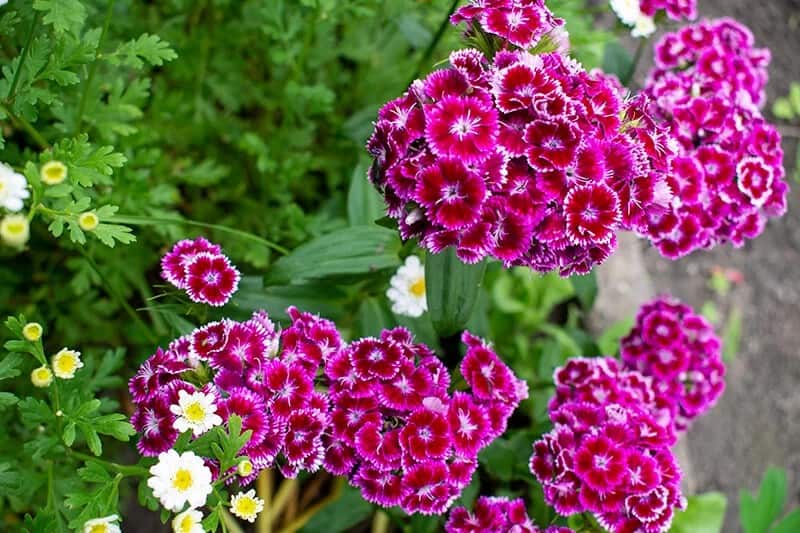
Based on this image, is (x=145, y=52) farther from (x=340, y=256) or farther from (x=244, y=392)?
(x=244, y=392)

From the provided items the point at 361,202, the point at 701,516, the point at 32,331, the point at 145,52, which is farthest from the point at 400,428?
the point at 701,516

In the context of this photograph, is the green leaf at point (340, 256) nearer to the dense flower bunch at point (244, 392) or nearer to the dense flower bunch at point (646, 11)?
the dense flower bunch at point (244, 392)

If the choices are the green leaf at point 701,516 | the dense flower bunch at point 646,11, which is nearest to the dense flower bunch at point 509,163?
the dense flower bunch at point 646,11

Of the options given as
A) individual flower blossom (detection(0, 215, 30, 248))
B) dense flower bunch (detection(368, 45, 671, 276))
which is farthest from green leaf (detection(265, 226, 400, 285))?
individual flower blossom (detection(0, 215, 30, 248))

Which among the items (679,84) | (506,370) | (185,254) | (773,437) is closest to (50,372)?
(185,254)

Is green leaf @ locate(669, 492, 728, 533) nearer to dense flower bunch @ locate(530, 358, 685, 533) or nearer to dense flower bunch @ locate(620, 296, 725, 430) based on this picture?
dense flower bunch @ locate(620, 296, 725, 430)

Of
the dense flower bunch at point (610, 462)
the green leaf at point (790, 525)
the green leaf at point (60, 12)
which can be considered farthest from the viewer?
the green leaf at point (790, 525)
